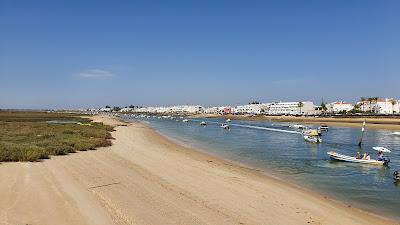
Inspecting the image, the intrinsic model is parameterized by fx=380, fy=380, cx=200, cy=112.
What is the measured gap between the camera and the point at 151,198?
638 inches

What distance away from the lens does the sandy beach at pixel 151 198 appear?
13.4 metres

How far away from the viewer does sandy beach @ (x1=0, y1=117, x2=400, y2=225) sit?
13.4m

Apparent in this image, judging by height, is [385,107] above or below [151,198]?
above

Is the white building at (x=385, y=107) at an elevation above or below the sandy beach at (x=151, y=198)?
above

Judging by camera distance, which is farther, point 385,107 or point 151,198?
point 385,107

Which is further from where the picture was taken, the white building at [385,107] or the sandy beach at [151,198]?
the white building at [385,107]

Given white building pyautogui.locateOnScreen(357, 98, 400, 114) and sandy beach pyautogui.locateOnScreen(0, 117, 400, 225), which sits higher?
white building pyautogui.locateOnScreen(357, 98, 400, 114)

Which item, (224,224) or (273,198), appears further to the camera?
(273,198)

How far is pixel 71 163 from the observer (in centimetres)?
2459

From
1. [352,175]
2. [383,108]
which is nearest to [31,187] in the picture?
[352,175]

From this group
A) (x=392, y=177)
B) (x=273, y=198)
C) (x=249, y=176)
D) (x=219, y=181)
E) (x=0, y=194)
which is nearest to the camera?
(x=0, y=194)

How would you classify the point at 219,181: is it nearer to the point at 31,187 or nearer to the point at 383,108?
the point at 31,187

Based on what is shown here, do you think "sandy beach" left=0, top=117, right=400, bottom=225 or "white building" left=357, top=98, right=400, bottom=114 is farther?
"white building" left=357, top=98, right=400, bottom=114

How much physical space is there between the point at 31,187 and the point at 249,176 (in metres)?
12.8
